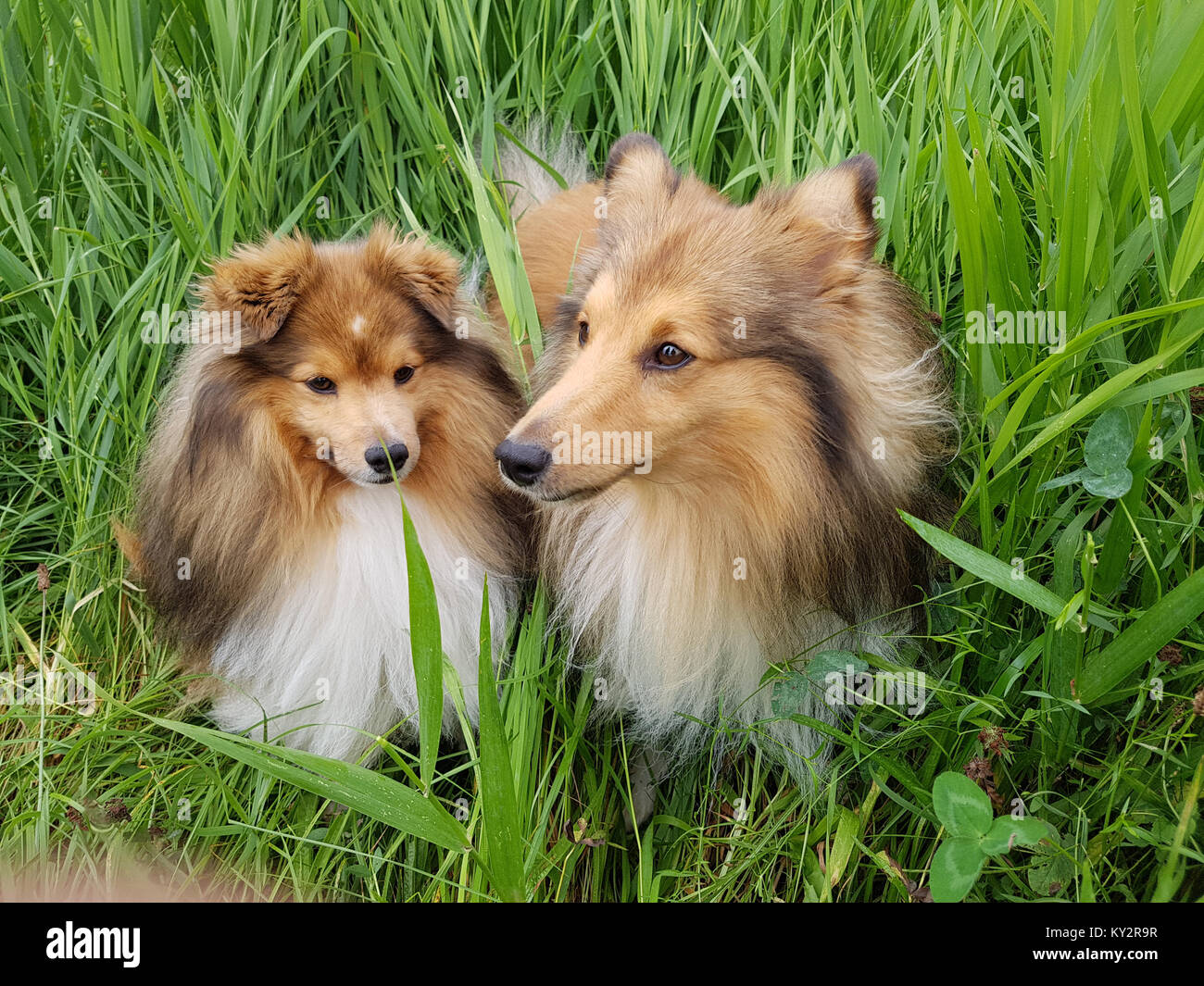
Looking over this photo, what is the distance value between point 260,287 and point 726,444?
1.20 meters

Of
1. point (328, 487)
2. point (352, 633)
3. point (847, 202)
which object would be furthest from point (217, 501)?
point (847, 202)

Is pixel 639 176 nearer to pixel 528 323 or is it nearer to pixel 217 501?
pixel 528 323

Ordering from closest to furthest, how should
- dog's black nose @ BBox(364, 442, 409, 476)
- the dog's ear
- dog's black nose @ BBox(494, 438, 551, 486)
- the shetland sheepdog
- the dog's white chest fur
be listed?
dog's black nose @ BBox(494, 438, 551, 486) < the shetland sheepdog < dog's black nose @ BBox(364, 442, 409, 476) < the dog's ear < the dog's white chest fur

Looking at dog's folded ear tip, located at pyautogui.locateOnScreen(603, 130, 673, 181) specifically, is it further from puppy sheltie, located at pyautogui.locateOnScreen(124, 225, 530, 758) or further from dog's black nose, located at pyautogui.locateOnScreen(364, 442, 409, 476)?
dog's black nose, located at pyautogui.locateOnScreen(364, 442, 409, 476)

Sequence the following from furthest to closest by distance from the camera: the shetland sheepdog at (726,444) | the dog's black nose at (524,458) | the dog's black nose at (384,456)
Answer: the dog's black nose at (384,456) < the shetland sheepdog at (726,444) < the dog's black nose at (524,458)

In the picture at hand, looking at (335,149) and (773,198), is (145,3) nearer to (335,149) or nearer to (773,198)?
(335,149)

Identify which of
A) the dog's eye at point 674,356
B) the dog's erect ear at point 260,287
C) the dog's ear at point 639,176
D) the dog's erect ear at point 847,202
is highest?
the dog's ear at point 639,176

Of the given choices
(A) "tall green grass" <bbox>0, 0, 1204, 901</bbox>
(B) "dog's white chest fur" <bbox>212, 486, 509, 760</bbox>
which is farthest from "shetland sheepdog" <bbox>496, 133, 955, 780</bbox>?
(B) "dog's white chest fur" <bbox>212, 486, 509, 760</bbox>

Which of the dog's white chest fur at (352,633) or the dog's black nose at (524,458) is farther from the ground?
the dog's black nose at (524,458)

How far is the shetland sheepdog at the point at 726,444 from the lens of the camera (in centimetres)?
220

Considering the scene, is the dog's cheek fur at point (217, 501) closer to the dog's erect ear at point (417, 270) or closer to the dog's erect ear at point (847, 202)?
the dog's erect ear at point (417, 270)

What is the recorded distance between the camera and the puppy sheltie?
245 centimetres

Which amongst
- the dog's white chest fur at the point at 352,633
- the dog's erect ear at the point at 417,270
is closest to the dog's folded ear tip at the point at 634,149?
the dog's erect ear at the point at 417,270

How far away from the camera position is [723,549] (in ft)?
7.95
